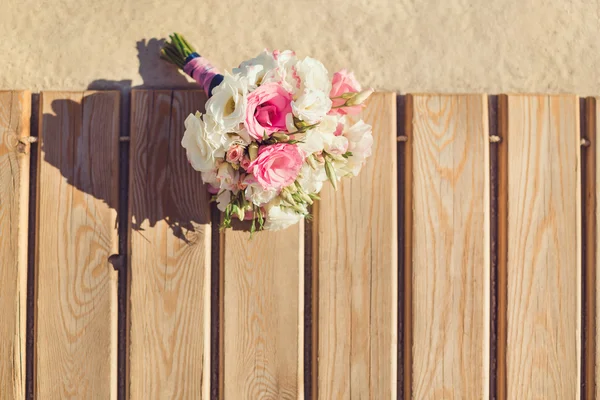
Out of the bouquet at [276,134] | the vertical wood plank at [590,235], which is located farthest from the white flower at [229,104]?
the vertical wood plank at [590,235]

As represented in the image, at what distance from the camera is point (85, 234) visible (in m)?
1.26

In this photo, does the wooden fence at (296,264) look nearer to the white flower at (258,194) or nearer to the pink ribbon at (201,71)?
the pink ribbon at (201,71)

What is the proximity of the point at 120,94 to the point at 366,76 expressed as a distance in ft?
2.33

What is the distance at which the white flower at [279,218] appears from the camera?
1.11 metres

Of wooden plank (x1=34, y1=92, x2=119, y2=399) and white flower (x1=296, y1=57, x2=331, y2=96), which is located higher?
white flower (x1=296, y1=57, x2=331, y2=96)

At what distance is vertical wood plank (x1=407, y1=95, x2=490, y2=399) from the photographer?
128 centimetres

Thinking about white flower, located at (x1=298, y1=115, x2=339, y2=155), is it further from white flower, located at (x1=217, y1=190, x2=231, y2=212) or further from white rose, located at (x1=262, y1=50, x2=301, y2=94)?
white flower, located at (x1=217, y1=190, x2=231, y2=212)

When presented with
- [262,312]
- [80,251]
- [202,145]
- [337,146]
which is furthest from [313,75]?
[80,251]

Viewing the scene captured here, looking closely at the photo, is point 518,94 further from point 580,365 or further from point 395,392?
point 395,392

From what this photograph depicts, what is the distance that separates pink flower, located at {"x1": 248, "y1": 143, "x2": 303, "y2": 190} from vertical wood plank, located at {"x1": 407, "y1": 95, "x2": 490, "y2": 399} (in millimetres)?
444

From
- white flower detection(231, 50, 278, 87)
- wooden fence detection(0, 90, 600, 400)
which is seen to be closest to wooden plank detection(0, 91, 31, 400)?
wooden fence detection(0, 90, 600, 400)

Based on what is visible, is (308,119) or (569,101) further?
(569,101)

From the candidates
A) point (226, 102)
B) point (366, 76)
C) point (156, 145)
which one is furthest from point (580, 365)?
point (156, 145)

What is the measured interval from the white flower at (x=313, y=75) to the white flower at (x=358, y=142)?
0.12 meters
